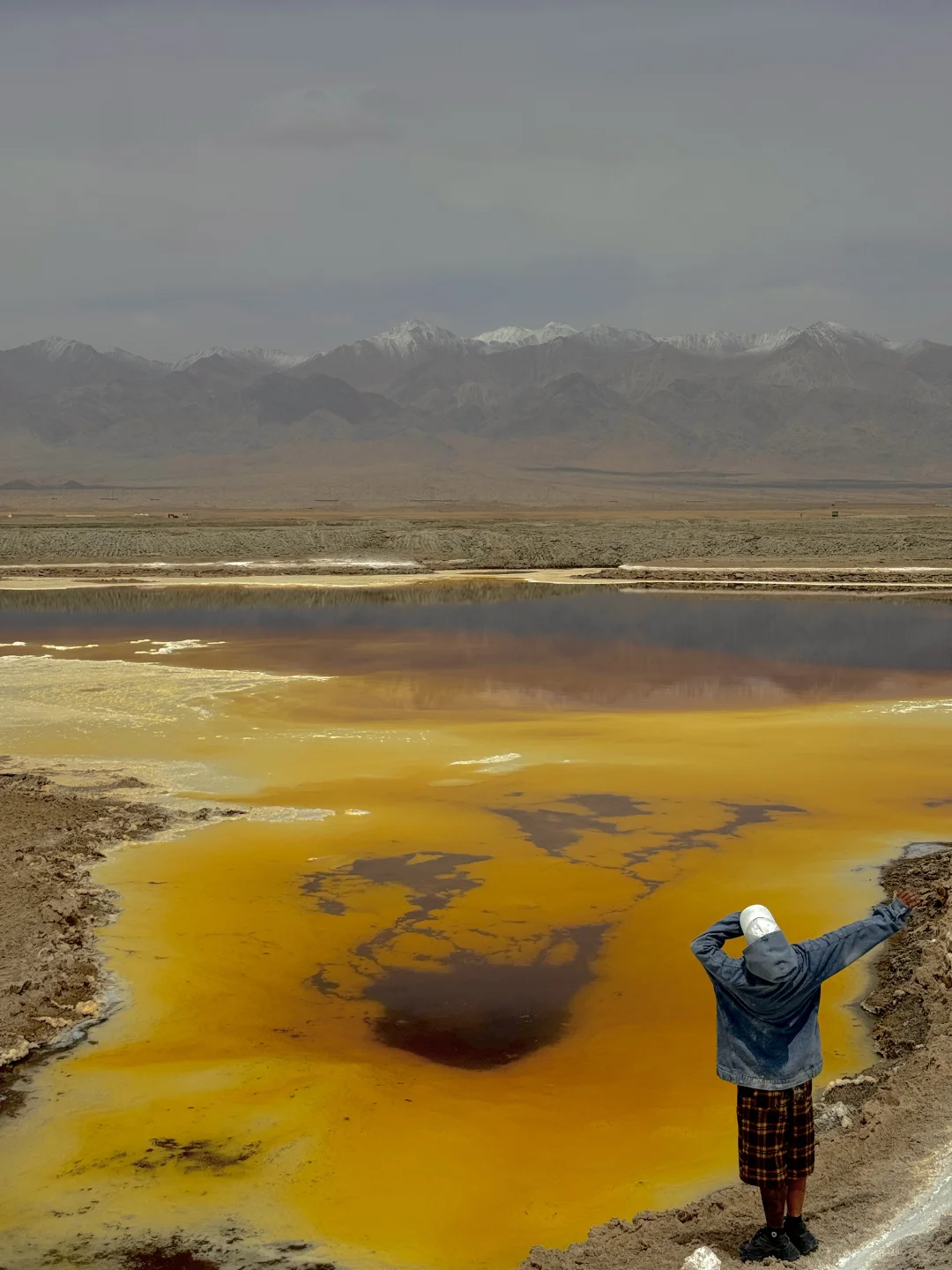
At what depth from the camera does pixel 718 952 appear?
18.4ft

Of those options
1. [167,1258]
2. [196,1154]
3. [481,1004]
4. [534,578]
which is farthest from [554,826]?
[534,578]

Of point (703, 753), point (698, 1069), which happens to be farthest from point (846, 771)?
point (698, 1069)

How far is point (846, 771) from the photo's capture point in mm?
17203

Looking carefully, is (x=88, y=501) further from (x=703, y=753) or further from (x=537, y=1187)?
(x=537, y=1187)

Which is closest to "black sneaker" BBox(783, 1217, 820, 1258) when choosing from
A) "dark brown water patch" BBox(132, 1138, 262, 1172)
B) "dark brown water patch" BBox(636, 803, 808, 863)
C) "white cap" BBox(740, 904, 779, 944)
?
"white cap" BBox(740, 904, 779, 944)

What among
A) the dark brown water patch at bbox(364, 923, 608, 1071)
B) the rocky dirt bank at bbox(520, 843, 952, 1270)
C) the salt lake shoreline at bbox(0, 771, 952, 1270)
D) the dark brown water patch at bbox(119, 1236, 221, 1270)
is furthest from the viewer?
the dark brown water patch at bbox(364, 923, 608, 1071)

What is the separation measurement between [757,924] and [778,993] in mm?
307

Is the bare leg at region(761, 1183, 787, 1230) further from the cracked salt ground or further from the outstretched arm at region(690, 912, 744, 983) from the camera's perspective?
the outstretched arm at region(690, 912, 744, 983)

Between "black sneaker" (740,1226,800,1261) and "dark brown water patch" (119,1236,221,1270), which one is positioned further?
"dark brown water patch" (119,1236,221,1270)

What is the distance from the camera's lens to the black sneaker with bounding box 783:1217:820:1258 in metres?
5.50

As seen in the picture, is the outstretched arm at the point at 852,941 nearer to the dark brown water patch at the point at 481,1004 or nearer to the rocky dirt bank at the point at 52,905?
the dark brown water patch at the point at 481,1004

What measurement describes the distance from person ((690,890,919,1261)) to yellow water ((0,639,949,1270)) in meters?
1.47

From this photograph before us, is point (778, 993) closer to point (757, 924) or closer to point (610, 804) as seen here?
point (757, 924)

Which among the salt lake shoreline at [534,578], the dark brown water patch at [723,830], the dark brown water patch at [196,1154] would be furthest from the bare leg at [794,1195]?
the salt lake shoreline at [534,578]
